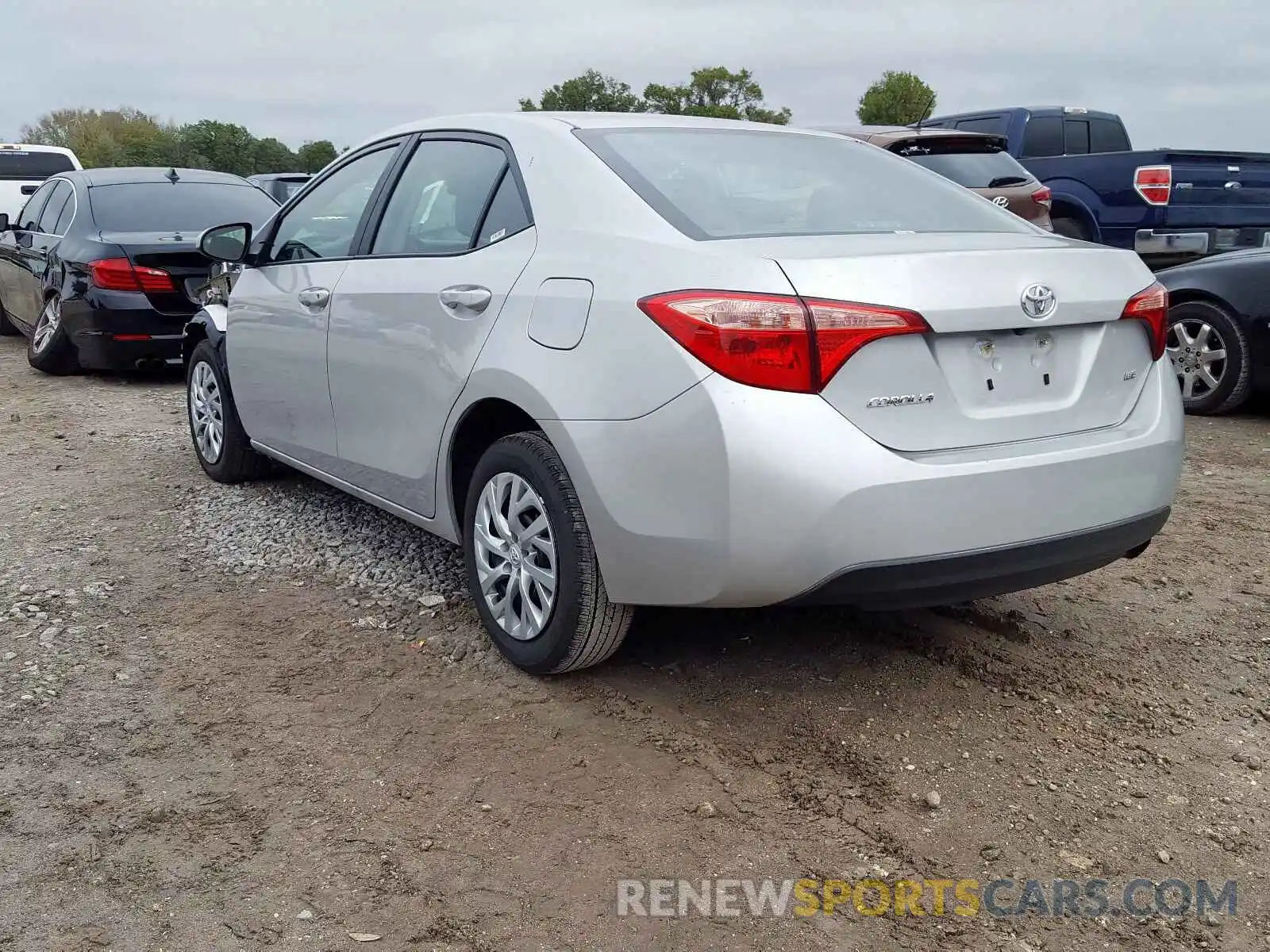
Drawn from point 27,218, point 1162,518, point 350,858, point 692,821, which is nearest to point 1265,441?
point 1162,518

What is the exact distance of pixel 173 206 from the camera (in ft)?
29.8

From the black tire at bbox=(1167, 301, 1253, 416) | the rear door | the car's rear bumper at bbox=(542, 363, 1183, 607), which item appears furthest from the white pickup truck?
the car's rear bumper at bbox=(542, 363, 1183, 607)

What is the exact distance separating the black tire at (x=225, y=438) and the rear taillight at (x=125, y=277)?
9.15 ft

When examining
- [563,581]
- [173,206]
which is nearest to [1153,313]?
[563,581]

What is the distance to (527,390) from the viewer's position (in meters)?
3.24

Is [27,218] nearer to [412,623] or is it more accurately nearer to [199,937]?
[412,623]

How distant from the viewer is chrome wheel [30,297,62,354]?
9.02 meters

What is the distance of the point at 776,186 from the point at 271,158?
60.5 m

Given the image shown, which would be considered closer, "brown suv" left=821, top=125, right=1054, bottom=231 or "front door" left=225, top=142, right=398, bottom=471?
"front door" left=225, top=142, right=398, bottom=471

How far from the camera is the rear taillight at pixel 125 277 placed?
8.38 m

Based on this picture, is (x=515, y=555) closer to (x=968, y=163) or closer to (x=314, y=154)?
(x=968, y=163)

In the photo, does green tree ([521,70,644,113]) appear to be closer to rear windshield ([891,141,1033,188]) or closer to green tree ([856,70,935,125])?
green tree ([856,70,935,125])

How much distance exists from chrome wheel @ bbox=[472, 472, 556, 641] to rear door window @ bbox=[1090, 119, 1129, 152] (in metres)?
11.6

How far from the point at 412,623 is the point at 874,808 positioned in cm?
184
